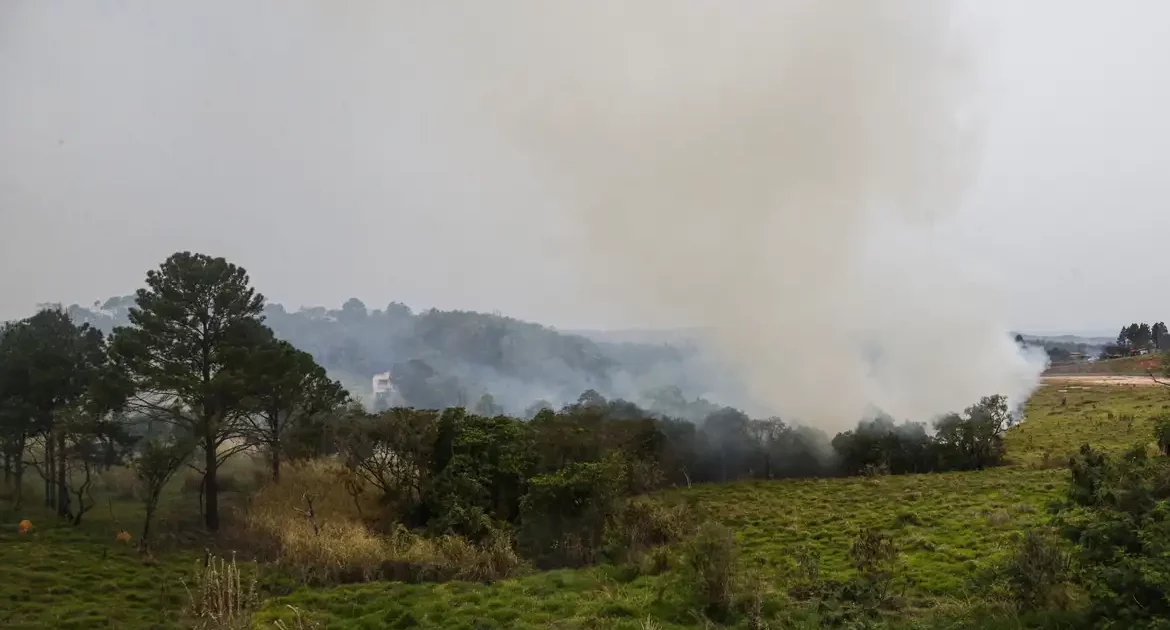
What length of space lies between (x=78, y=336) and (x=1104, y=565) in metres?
29.5

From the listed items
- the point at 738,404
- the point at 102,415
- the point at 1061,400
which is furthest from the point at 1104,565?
the point at 1061,400

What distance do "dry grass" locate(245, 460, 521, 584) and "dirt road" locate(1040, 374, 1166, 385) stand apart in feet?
152

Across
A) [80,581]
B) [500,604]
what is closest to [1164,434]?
[500,604]

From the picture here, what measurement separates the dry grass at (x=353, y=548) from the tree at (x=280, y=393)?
339 centimetres

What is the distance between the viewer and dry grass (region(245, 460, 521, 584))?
46.7 ft

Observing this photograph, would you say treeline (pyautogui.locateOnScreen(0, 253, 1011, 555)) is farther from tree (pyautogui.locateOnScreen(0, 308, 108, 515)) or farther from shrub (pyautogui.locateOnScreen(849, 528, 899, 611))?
shrub (pyautogui.locateOnScreen(849, 528, 899, 611))

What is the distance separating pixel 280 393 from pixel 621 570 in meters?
14.2

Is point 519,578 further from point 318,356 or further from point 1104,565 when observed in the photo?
point 318,356

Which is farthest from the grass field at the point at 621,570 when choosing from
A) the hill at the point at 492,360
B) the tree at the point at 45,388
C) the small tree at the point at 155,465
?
the hill at the point at 492,360

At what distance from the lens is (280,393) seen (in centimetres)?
2217

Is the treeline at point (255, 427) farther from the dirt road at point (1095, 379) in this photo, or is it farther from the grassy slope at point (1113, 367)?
the grassy slope at point (1113, 367)

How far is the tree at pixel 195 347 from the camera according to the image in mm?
20453

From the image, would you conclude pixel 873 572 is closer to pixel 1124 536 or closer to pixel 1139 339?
pixel 1124 536

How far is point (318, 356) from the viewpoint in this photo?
84.6 metres
